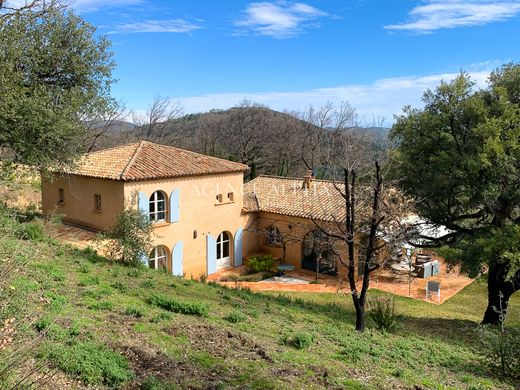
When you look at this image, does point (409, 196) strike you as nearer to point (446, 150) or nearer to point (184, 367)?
point (446, 150)

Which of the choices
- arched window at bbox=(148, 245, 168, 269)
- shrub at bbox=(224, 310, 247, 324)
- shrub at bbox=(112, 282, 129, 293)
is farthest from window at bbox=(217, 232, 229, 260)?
shrub at bbox=(224, 310, 247, 324)

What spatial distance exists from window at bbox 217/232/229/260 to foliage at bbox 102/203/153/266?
30.3 ft

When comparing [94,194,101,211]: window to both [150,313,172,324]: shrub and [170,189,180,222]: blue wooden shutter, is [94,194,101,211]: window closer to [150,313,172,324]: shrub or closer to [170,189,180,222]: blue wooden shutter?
[170,189,180,222]: blue wooden shutter

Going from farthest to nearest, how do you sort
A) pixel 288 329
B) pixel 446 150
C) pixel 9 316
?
pixel 446 150, pixel 288 329, pixel 9 316

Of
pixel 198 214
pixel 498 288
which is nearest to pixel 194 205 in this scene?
pixel 198 214

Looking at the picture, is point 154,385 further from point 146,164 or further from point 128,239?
point 146,164

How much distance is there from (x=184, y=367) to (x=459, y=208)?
11.8 metres

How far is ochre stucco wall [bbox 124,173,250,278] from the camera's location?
2075cm

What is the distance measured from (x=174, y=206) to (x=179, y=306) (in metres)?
11.5

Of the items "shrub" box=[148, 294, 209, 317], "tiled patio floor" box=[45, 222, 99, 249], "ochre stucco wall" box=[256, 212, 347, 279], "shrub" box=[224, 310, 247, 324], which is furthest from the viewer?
"ochre stucco wall" box=[256, 212, 347, 279]

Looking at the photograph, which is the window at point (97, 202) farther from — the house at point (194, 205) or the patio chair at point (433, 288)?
the patio chair at point (433, 288)

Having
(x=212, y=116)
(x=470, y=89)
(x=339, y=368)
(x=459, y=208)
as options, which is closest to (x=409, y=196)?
(x=459, y=208)

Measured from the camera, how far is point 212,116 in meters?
56.4

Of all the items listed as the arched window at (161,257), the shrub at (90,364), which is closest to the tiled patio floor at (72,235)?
the arched window at (161,257)
